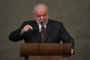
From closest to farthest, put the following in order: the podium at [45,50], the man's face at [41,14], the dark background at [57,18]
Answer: the podium at [45,50]
the man's face at [41,14]
the dark background at [57,18]

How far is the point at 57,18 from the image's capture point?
5223mm

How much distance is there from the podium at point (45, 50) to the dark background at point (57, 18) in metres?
2.66

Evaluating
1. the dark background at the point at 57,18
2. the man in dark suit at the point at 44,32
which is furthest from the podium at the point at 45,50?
the dark background at the point at 57,18

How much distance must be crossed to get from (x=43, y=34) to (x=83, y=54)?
2226mm

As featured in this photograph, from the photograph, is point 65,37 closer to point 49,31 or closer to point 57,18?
point 49,31

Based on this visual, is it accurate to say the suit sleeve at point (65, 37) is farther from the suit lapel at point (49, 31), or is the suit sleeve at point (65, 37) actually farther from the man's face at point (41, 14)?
the man's face at point (41, 14)

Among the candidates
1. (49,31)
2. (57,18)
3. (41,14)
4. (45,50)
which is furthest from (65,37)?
(57,18)

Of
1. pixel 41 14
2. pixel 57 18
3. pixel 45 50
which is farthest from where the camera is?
pixel 57 18

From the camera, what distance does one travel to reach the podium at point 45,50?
101 inches

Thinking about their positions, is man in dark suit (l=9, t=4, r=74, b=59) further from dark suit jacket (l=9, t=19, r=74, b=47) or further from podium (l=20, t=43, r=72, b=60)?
podium (l=20, t=43, r=72, b=60)

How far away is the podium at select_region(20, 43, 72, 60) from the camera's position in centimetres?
256

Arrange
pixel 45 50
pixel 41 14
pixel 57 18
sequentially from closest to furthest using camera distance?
1. pixel 45 50
2. pixel 41 14
3. pixel 57 18

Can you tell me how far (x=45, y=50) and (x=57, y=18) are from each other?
8.84ft

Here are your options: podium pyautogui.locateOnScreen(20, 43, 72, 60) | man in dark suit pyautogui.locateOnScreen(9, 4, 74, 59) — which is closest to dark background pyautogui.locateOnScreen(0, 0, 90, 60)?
man in dark suit pyautogui.locateOnScreen(9, 4, 74, 59)
